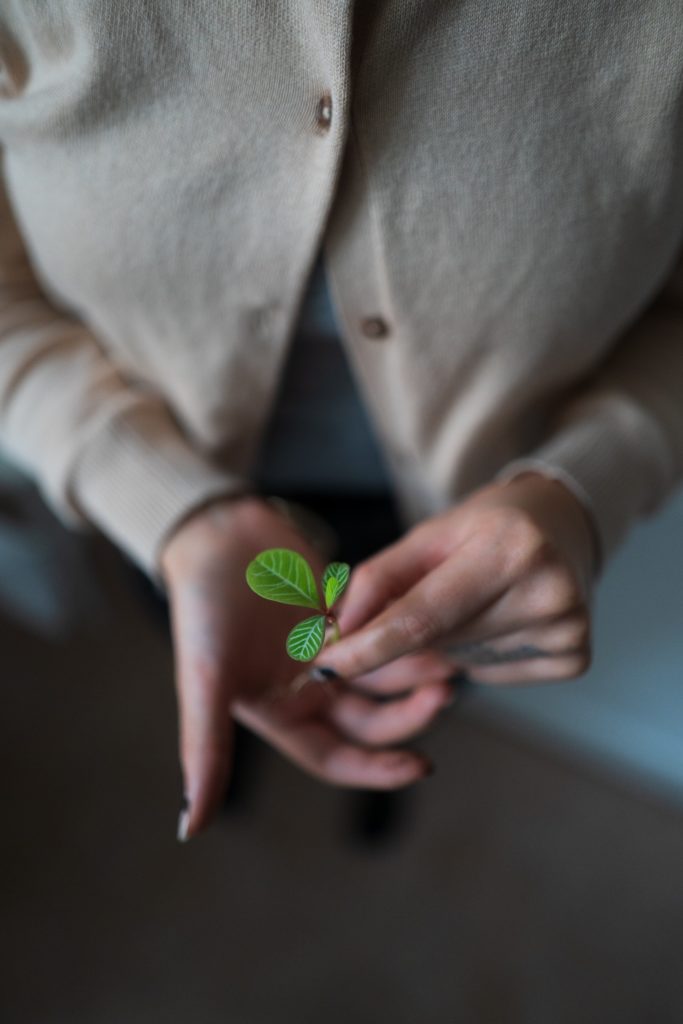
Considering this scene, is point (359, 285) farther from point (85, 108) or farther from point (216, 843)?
point (216, 843)

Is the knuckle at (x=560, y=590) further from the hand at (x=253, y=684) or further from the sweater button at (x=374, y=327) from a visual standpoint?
the sweater button at (x=374, y=327)

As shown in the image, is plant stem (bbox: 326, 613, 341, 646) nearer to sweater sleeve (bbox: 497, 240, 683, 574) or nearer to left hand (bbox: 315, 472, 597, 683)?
left hand (bbox: 315, 472, 597, 683)

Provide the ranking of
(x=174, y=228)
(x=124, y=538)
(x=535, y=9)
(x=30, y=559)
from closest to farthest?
(x=535, y=9)
(x=174, y=228)
(x=124, y=538)
(x=30, y=559)

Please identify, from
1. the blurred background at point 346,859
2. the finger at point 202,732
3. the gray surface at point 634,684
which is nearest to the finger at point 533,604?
the finger at point 202,732

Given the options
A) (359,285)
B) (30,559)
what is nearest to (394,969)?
(30,559)

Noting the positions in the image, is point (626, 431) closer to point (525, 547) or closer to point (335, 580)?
point (525, 547)

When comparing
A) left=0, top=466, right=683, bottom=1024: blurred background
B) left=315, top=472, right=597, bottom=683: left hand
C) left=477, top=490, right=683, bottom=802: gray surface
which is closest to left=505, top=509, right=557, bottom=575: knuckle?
left=315, top=472, right=597, bottom=683: left hand
